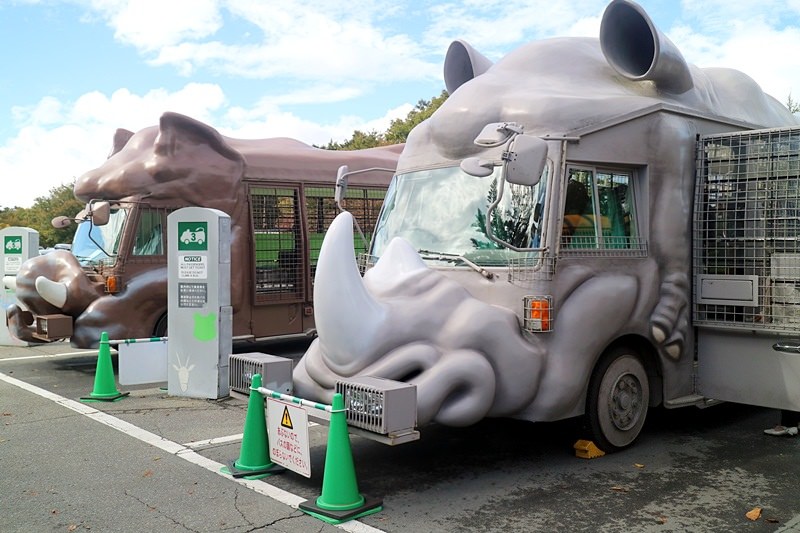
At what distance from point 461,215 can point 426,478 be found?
6.82 ft

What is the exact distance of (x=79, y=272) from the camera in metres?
9.99

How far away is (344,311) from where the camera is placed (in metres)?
5.04

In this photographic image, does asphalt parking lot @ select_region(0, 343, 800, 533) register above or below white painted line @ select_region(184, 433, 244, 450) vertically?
below

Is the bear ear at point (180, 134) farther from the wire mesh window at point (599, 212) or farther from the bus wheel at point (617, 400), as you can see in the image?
the bus wheel at point (617, 400)

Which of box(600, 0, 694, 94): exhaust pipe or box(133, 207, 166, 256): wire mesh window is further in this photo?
box(133, 207, 166, 256): wire mesh window

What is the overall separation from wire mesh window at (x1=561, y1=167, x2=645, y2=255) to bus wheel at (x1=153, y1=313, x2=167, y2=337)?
6.62m

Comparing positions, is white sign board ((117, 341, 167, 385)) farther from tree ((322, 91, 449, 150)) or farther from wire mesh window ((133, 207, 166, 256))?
tree ((322, 91, 449, 150))

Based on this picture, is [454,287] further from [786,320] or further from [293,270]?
[293,270]

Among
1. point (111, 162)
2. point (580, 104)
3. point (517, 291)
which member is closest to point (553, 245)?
point (517, 291)

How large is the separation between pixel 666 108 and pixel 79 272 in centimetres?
756

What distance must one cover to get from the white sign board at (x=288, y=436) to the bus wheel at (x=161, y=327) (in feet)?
17.7

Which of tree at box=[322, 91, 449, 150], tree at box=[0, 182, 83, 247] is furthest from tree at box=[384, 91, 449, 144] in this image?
tree at box=[0, 182, 83, 247]

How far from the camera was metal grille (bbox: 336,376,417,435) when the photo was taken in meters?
4.62

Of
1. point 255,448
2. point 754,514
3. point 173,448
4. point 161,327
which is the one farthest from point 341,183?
point 161,327
